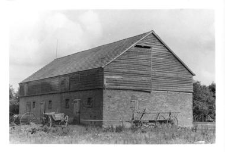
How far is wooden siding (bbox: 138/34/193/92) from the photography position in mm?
30375

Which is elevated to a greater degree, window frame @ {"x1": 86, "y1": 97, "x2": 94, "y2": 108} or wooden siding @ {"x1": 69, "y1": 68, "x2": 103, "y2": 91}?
wooden siding @ {"x1": 69, "y1": 68, "x2": 103, "y2": 91}

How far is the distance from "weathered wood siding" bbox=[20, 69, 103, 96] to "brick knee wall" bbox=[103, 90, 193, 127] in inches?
68.8

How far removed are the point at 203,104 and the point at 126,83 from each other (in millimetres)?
17995

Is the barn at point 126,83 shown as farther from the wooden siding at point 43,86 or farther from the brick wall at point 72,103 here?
the wooden siding at point 43,86

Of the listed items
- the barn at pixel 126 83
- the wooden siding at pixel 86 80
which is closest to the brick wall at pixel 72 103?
the barn at pixel 126 83

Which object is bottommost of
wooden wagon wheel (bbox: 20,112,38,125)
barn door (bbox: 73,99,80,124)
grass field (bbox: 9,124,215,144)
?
wooden wagon wheel (bbox: 20,112,38,125)

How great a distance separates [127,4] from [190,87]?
18177mm

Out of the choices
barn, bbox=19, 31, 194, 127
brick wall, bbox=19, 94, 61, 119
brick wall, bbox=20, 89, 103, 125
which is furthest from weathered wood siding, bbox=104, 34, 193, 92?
brick wall, bbox=19, 94, 61, 119

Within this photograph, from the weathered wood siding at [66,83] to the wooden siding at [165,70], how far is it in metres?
5.00

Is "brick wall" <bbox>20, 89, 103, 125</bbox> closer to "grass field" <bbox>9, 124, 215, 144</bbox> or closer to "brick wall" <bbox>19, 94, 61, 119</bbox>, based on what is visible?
"brick wall" <bbox>19, 94, 61, 119</bbox>

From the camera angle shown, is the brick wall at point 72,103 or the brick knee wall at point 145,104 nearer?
the brick knee wall at point 145,104

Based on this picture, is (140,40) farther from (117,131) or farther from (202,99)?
(202,99)

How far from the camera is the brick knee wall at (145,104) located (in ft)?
93.2

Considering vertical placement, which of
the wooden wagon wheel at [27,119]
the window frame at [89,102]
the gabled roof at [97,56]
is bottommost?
the wooden wagon wheel at [27,119]
